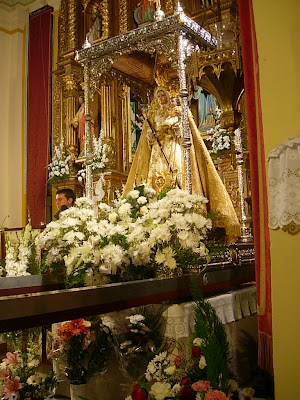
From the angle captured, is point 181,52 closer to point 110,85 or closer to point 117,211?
point 117,211

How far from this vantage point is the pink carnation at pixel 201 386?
1.98 m

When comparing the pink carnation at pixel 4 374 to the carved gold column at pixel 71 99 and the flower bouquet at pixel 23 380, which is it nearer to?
the flower bouquet at pixel 23 380

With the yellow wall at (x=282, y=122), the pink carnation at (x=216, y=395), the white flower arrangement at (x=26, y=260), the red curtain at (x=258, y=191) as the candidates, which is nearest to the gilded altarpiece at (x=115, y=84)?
the red curtain at (x=258, y=191)

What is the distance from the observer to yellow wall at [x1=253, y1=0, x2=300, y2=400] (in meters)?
1.99

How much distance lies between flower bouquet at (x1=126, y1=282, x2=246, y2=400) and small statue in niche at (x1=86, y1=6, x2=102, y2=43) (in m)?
8.11

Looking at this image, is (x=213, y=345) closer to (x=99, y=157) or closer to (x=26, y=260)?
(x=26, y=260)

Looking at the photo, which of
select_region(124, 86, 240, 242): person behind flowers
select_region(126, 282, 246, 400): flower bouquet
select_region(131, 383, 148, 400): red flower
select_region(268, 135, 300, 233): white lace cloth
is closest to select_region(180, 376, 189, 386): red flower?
select_region(126, 282, 246, 400): flower bouquet

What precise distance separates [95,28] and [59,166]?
294 cm

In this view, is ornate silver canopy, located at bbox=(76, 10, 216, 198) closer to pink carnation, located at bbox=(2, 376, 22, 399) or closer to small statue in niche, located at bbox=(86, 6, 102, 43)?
pink carnation, located at bbox=(2, 376, 22, 399)

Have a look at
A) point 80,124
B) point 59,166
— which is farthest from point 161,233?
point 80,124

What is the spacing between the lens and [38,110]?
10117 millimetres

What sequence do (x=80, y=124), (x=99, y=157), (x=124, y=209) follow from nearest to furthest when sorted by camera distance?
1. (x=124, y=209)
2. (x=99, y=157)
3. (x=80, y=124)

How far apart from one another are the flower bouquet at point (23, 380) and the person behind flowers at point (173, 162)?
245 cm

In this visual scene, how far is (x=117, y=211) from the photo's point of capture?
379 centimetres
